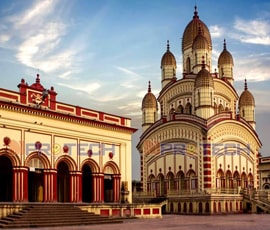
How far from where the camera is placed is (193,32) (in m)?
53.0

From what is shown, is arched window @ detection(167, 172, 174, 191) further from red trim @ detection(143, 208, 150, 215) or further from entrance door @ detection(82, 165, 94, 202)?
entrance door @ detection(82, 165, 94, 202)

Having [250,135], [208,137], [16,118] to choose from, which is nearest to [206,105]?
[208,137]

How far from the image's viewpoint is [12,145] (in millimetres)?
28188

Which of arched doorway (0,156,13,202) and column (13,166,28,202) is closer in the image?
column (13,166,28,202)

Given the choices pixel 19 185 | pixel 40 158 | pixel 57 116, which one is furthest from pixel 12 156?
pixel 57 116

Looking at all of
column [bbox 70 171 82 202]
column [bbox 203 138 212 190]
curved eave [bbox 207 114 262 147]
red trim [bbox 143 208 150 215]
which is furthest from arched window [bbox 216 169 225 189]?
column [bbox 70 171 82 202]

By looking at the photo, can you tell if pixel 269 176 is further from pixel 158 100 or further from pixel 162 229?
pixel 162 229

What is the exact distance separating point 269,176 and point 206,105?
59.3 feet

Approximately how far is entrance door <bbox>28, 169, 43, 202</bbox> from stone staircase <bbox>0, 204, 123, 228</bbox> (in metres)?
3.16

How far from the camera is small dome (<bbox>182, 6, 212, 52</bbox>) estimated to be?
173 feet

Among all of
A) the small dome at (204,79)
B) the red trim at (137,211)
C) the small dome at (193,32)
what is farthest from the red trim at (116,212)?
the small dome at (193,32)

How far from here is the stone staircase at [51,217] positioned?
2420cm

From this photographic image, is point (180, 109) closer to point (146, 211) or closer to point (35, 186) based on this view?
point (146, 211)

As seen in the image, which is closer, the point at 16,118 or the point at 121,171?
the point at 16,118
